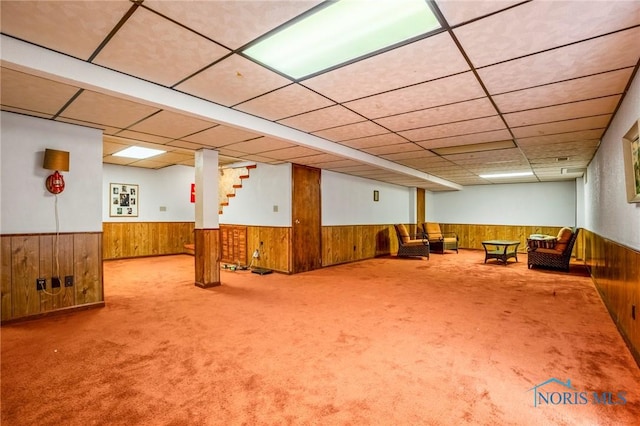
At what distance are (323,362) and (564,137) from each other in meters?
4.66

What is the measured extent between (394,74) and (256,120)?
183 cm

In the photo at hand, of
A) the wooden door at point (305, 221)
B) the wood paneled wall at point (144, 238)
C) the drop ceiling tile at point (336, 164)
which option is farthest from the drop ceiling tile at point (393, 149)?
the wood paneled wall at point (144, 238)

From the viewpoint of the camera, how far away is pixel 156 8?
5.99 ft

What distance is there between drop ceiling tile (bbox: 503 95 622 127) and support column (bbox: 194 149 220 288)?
434cm

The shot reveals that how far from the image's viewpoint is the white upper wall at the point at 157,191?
328 inches

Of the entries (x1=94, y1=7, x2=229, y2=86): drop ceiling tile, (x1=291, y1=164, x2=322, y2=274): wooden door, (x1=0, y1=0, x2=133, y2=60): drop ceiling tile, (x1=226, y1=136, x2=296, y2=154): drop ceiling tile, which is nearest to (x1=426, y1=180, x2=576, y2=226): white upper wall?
(x1=291, y1=164, x2=322, y2=274): wooden door

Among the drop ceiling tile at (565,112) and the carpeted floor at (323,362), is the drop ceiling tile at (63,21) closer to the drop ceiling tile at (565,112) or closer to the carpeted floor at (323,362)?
the carpeted floor at (323,362)

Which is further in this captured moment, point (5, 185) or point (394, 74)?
point (5, 185)

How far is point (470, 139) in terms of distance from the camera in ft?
15.7

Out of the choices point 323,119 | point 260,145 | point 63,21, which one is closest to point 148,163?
point 260,145

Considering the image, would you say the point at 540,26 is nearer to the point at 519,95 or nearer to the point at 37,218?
the point at 519,95

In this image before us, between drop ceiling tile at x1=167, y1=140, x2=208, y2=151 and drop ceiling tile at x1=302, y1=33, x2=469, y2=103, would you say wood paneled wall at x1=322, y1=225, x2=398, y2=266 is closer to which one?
drop ceiling tile at x1=167, y1=140, x2=208, y2=151

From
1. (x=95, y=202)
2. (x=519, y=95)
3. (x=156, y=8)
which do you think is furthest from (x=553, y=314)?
(x=95, y=202)

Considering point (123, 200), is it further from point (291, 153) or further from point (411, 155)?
point (411, 155)
